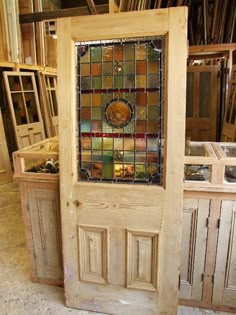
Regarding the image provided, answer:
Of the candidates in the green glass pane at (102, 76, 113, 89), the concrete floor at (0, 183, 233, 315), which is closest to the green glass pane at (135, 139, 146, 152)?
the green glass pane at (102, 76, 113, 89)

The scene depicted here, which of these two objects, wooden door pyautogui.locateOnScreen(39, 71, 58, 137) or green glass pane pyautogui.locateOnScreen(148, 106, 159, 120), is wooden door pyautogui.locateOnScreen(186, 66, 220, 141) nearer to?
wooden door pyautogui.locateOnScreen(39, 71, 58, 137)

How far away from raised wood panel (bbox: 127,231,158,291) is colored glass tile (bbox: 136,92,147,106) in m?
0.74

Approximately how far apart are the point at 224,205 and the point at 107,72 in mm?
1025

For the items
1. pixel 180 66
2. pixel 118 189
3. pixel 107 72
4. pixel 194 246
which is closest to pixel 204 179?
pixel 194 246

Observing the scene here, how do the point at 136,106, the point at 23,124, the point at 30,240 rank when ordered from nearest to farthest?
the point at 136,106, the point at 30,240, the point at 23,124

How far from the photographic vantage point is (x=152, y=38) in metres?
1.45

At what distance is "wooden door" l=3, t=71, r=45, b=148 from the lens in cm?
465

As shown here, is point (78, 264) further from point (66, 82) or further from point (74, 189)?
point (66, 82)

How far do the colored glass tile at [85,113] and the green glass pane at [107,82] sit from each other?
16 centimetres

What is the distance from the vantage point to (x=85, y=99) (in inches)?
63.2

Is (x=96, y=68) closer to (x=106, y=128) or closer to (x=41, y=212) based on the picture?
(x=106, y=128)

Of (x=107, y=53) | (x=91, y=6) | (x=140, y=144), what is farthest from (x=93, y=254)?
(x=91, y=6)

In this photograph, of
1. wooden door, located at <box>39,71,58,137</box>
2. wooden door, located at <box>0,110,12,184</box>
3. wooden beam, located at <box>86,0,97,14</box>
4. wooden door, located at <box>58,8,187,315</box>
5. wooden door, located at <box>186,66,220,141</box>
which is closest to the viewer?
wooden door, located at <box>58,8,187,315</box>

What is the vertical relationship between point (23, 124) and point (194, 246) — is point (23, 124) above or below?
above
